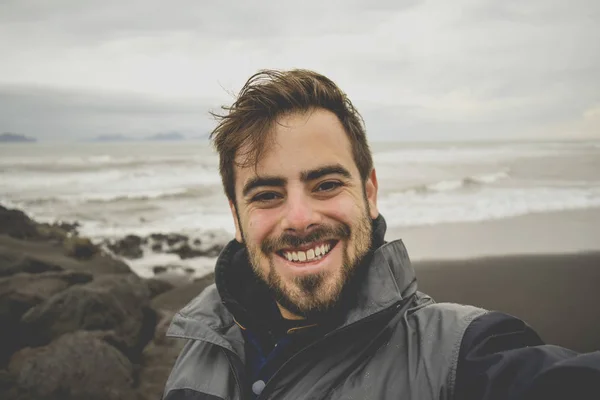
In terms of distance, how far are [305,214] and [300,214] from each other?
1.0 inches

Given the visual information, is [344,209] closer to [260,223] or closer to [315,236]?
[315,236]

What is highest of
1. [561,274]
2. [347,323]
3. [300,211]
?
[300,211]

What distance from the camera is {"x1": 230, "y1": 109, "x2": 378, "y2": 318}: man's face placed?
6.93ft

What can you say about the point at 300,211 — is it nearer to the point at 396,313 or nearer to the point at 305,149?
the point at 305,149

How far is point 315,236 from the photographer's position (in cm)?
211

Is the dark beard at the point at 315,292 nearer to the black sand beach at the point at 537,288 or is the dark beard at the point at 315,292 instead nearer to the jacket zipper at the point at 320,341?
the jacket zipper at the point at 320,341

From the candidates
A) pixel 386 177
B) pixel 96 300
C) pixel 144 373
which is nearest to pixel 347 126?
pixel 144 373

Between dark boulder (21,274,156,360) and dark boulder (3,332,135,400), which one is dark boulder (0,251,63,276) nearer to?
dark boulder (21,274,156,360)

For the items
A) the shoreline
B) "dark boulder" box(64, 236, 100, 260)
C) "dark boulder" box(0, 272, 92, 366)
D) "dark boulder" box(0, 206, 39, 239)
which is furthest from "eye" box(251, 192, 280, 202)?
"dark boulder" box(0, 206, 39, 239)

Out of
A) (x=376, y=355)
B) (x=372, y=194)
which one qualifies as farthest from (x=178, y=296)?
(x=376, y=355)

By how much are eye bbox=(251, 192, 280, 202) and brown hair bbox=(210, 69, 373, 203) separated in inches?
6.9

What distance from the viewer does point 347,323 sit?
74.0 inches

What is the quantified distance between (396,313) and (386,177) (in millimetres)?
25930

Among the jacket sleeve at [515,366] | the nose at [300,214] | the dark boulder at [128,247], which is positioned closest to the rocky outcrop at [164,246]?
the dark boulder at [128,247]
